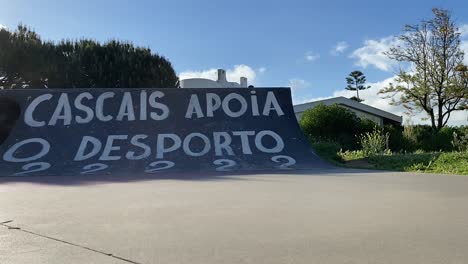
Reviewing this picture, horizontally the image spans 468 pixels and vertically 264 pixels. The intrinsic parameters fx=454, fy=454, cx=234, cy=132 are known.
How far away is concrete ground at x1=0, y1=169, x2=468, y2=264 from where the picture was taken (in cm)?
367

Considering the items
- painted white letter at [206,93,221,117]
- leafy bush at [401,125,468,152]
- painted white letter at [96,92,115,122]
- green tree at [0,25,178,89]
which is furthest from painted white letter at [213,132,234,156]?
green tree at [0,25,178,89]

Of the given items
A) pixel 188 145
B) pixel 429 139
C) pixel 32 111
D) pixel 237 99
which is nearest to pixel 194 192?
pixel 188 145

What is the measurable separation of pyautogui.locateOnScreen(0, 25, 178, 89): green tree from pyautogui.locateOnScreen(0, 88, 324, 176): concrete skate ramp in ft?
32.5

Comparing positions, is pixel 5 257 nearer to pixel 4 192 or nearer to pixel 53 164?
pixel 4 192

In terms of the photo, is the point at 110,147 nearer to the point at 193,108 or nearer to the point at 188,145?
the point at 188,145

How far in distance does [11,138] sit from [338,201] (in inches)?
450

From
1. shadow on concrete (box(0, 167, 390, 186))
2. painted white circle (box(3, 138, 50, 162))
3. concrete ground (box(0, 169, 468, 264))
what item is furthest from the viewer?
painted white circle (box(3, 138, 50, 162))

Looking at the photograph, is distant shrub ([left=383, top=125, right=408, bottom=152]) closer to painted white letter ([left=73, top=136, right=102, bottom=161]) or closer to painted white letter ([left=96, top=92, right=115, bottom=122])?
painted white letter ([left=96, top=92, right=115, bottom=122])

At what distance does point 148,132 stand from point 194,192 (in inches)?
288

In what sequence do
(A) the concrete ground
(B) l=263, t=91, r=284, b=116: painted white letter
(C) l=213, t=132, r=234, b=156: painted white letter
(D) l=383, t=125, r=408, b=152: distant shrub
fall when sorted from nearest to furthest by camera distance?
(A) the concrete ground
(C) l=213, t=132, r=234, b=156: painted white letter
(B) l=263, t=91, r=284, b=116: painted white letter
(D) l=383, t=125, r=408, b=152: distant shrub

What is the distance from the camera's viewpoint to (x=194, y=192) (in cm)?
747

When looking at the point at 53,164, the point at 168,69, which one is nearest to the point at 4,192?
the point at 53,164

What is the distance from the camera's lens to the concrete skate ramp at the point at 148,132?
12594 mm

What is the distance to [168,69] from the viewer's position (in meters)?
28.3
